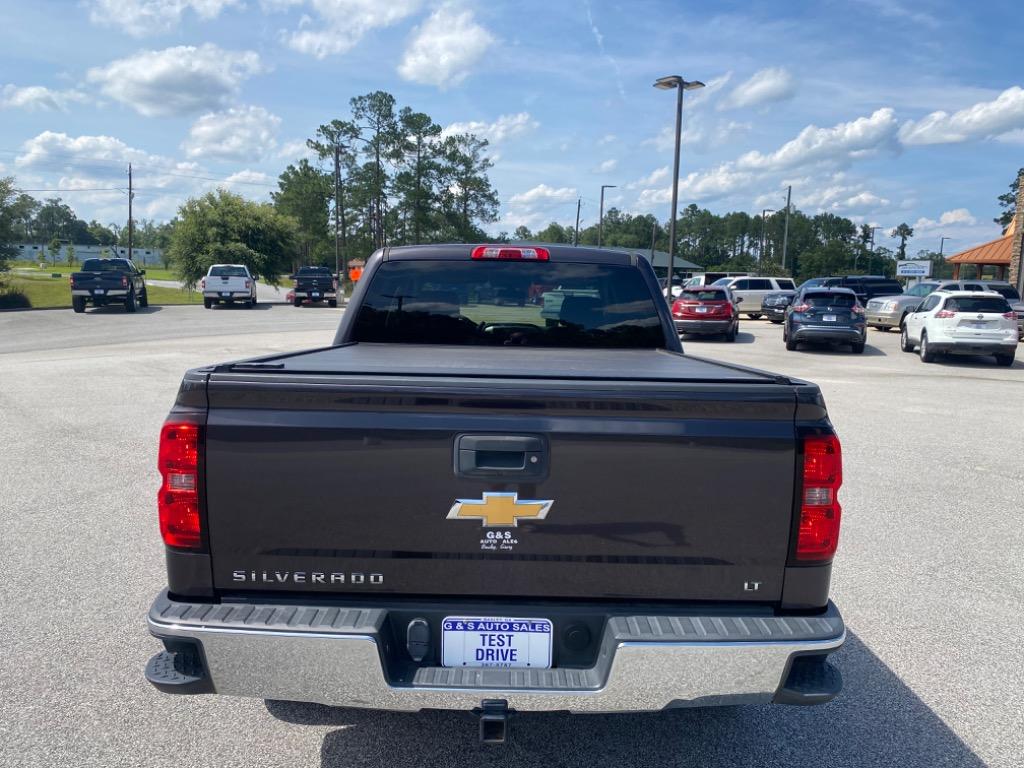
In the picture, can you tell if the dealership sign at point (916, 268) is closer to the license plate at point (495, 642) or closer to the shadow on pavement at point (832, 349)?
the shadow on pavement at point (832, 349)

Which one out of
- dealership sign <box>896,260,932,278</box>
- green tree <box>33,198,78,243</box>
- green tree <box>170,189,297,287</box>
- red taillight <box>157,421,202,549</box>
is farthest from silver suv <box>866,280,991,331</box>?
green tree <box>33,198,78,243</box>

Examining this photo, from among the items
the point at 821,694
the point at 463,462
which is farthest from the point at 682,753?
the point at 463,462

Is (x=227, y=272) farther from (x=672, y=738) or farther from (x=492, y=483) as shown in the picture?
(x=492, y=483)

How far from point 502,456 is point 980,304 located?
19.2 meters

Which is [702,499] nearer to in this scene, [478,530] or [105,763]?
[478,530]

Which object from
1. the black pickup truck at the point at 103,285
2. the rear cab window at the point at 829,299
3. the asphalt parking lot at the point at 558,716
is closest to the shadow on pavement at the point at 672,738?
the asphalt parking lot at the point at 558,716

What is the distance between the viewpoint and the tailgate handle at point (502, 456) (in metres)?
2.51

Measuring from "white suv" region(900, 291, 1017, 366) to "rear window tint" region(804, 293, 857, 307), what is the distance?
2.62 meters

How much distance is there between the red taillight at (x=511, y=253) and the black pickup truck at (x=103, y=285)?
92.6 ft

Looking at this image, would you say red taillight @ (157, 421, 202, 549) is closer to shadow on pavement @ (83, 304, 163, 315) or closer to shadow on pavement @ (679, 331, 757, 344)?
shadow on pavement @ (679, 331, 757, 344)

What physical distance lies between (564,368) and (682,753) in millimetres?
1630

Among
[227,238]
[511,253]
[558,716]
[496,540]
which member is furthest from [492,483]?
[227,238]

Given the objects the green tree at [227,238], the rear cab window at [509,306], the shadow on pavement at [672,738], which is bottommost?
the shadow on pavement at [672,738]

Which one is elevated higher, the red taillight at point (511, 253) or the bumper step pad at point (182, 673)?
the red taillight at point (511, 253)
